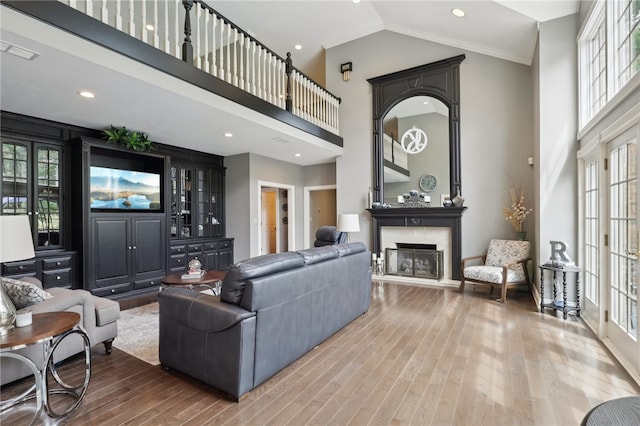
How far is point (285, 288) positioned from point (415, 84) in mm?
5155

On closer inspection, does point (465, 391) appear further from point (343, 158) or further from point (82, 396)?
point (343, 158)

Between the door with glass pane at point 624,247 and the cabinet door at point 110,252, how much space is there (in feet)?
19.3

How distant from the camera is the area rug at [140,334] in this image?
9.07 ft

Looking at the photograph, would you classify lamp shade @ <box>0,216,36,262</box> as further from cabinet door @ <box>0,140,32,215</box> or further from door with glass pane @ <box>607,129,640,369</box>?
door with glass pane @ <box>607,129,640,369</box>

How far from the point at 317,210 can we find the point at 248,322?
6.08m

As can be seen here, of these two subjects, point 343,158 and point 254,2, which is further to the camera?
point 343,158

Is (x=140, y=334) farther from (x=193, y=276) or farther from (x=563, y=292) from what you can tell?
(x=563, y=292)

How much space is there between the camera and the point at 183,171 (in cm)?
604

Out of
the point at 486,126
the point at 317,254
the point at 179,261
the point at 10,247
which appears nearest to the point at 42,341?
the point at 10,247

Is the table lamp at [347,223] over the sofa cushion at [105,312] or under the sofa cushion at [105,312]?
over

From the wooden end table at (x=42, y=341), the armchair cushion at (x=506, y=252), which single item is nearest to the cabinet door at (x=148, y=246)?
the wooden end table at (x=42, y=341)

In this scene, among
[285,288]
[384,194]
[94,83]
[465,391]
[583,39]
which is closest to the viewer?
[465,391]

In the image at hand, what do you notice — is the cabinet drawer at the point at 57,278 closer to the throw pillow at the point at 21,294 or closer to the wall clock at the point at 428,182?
the throw pillow at the point at 21,294

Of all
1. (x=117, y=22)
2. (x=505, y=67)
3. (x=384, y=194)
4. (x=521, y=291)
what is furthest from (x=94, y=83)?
(x=521, y=291)
